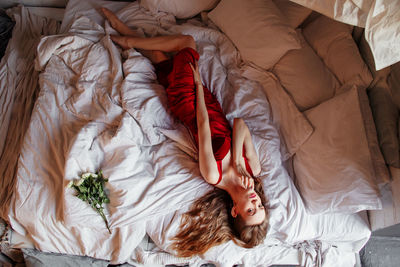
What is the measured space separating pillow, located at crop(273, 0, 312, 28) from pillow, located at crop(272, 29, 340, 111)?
0.18 metres

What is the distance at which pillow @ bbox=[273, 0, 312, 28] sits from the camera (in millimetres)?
1623

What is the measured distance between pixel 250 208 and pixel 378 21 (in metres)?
0.85

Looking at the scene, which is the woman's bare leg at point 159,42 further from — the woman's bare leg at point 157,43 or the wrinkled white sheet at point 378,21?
the wrinkled white sheet at point 378,21

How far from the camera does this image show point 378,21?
0.79 m

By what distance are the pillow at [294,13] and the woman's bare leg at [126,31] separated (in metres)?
0.73

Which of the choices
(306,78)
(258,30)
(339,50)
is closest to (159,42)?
(258,30)

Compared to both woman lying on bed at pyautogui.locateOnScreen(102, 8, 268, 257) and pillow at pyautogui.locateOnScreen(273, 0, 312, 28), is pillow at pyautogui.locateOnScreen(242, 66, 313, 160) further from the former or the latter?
pillow at pyautogui.locateOnScreen(273, 0, 312, 28)

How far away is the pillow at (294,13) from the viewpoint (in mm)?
1623

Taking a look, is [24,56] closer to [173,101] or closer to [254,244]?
[173,101]

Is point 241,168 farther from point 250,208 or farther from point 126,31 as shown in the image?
point 126,31

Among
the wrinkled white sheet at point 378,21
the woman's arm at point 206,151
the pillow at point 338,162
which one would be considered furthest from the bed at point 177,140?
the wrinkled white sheet at point 378,21

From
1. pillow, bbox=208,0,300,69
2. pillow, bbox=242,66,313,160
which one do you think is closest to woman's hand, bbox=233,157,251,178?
pillow, bbox=242,66,313,160

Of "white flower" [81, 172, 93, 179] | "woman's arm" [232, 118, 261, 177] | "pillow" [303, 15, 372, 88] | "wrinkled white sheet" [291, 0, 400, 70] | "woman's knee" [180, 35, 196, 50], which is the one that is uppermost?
"wrinkled white sheet" [291, 0, 400, 70]

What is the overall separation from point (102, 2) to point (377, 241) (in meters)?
2.33
